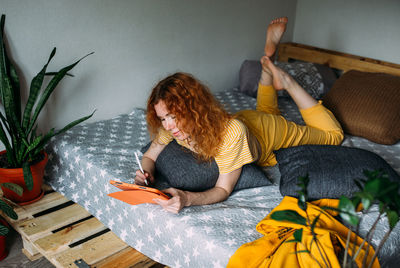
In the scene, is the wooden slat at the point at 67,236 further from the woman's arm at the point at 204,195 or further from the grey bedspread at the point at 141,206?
the woman's arm at the point at 204,195

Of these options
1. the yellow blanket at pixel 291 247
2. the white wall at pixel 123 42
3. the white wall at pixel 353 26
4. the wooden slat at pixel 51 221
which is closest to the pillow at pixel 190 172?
the yellow blanket at pixel 291 247

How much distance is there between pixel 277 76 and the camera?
2.17m

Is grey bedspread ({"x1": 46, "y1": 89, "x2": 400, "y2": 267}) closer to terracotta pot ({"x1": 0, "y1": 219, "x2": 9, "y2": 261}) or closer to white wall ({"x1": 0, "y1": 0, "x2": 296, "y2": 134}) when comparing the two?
white wall ({"x1": 0, "y1": 0, "x2": 296, "y2": 134})

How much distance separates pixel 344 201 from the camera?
81cm

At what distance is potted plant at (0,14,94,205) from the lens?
69.3 inches

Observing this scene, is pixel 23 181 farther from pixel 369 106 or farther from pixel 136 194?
pixel 369 106

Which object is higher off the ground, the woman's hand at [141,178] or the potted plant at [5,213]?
the woman's hand at [141,178]

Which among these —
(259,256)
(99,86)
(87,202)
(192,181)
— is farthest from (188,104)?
(99,86)

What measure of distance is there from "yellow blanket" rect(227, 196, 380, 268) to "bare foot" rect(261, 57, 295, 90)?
2.93 ft

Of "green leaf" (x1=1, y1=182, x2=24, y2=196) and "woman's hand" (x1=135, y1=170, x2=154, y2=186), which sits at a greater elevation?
"woman's hand" (x1=135, y1=170, x2=154, y2=186)

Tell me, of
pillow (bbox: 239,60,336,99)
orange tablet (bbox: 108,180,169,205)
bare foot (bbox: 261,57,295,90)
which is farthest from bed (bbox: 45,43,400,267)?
bare foot (bbox: 261,57,295,90)

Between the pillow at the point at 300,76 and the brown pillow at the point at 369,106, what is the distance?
32 cm

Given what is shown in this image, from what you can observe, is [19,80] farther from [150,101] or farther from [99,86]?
[150,101]

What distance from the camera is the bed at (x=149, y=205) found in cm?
144
